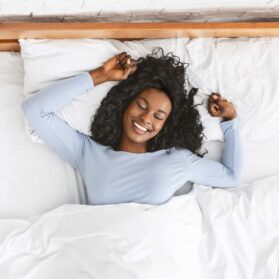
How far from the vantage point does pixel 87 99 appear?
1.65m

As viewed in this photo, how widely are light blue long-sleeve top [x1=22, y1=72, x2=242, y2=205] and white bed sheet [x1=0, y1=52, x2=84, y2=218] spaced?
0.06 m

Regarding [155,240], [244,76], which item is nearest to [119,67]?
[244,76]

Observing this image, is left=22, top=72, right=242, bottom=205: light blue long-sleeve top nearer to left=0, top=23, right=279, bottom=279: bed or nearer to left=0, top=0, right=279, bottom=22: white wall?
left=0, top=23, right=279, bottom=279: bed

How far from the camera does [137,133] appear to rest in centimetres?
159

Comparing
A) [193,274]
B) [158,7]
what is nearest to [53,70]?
[158,7]

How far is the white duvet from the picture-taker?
1.48m

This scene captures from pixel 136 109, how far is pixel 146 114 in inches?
1.6

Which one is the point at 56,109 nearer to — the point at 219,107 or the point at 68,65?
the point at 68,65

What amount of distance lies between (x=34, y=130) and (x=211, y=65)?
608 mm

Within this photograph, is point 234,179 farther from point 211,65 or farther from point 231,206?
point 211,65

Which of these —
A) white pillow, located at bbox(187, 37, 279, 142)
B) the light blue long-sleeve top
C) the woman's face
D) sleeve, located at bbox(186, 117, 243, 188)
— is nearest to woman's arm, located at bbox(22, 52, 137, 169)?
the light blue long-sleeve top

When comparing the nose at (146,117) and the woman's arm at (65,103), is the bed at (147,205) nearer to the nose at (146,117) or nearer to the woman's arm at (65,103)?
the woman's arm at (65,103)

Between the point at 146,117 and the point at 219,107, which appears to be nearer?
the point at 146,117

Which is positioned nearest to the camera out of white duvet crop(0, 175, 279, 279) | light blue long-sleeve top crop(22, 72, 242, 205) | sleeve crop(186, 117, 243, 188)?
white duvet crop(0, 175, 279, 279)
